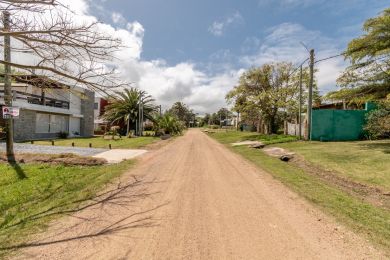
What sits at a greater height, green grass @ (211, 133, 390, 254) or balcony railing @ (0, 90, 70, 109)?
balcony railing @ (0, 90, 70, 109)

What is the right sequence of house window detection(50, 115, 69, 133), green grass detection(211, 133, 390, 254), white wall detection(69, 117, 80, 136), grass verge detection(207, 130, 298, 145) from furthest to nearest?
white wall detection(69, 117, 80, 136) → house window detection(50, 115, 69, 133) → grass verge detection(207, 130, 298, 145) → green grass detection(211, 133, 390, 254)

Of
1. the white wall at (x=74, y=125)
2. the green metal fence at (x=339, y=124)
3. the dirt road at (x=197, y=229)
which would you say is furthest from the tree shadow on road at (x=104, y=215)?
the white wall at (x=74, y=125)

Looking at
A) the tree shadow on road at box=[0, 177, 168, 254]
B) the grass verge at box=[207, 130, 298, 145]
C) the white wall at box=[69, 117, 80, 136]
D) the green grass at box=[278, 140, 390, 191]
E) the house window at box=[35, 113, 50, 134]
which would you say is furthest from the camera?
the white wall at box=[69, 117, 80, 136]

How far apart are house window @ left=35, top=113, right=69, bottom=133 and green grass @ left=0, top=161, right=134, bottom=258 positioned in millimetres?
18718

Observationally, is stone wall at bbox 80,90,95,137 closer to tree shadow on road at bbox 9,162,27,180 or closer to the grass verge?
the grass verge

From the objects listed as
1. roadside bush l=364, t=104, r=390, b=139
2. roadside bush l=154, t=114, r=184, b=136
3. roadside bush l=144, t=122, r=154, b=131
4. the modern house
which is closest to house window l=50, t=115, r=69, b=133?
the modern house

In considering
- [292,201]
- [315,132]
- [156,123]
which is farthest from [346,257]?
[156,123]

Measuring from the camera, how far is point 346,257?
393 centimetres

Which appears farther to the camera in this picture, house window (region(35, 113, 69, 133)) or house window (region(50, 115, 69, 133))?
house window (region(50, 115, 69, 133))

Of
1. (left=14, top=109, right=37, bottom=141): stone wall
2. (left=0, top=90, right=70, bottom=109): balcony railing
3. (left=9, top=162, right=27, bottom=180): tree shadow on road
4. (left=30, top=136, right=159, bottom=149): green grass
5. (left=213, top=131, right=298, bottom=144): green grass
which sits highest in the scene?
(left=0, top=90, right=70, bottom=109): balcony railing

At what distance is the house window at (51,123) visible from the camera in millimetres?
27997

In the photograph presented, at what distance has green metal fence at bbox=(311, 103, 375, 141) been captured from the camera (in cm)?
2150

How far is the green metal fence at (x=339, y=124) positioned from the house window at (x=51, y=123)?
24.7 meters

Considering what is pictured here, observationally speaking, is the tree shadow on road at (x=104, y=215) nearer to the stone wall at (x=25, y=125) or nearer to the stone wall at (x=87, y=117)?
the stone wall at (x=25, y=125)
